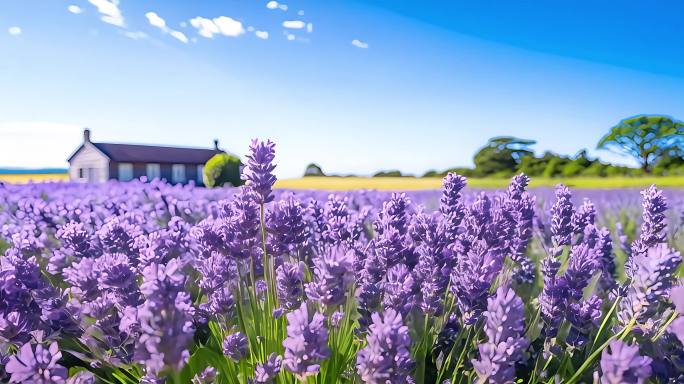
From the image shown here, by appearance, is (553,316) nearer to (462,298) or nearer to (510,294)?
(462,298)

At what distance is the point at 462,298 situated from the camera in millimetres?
1488

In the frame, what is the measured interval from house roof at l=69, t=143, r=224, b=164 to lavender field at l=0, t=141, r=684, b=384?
121ft

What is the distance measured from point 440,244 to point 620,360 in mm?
817

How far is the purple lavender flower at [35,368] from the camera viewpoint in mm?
1010

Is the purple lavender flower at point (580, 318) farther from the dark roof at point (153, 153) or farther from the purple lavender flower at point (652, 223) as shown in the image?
the dark roof at point (153, 153)

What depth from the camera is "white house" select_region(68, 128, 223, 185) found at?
35.5 metres

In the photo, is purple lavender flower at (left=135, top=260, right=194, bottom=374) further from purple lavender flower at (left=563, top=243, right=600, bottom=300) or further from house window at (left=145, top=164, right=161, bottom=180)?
house window at (left=145, top=164, right=161, bottom=180)

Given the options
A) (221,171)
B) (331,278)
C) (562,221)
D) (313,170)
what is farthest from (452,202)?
(313,170)

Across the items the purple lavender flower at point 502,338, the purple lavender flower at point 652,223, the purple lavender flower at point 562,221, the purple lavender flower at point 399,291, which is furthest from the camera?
the purple lavender flower at point 562,221

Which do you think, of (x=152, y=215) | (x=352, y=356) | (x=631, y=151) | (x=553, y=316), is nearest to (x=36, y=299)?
(x=352, y=356)

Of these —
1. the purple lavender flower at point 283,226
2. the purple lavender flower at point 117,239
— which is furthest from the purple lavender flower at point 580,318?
the purple lavender flower at point 117,239

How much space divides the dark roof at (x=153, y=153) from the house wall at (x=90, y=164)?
0.62 m

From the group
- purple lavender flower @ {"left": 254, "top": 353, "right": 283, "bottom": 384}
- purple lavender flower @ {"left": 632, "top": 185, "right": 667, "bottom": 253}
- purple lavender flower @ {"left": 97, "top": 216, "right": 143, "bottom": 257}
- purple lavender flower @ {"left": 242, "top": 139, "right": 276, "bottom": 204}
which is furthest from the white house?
purple lavender flower @ {"left": 254, "top": 353, "right": 283, "bottom": 384}

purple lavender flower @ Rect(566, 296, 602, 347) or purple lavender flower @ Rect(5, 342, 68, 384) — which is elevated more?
purple lavender flower @ Rect(5, 342, 68, 384)
